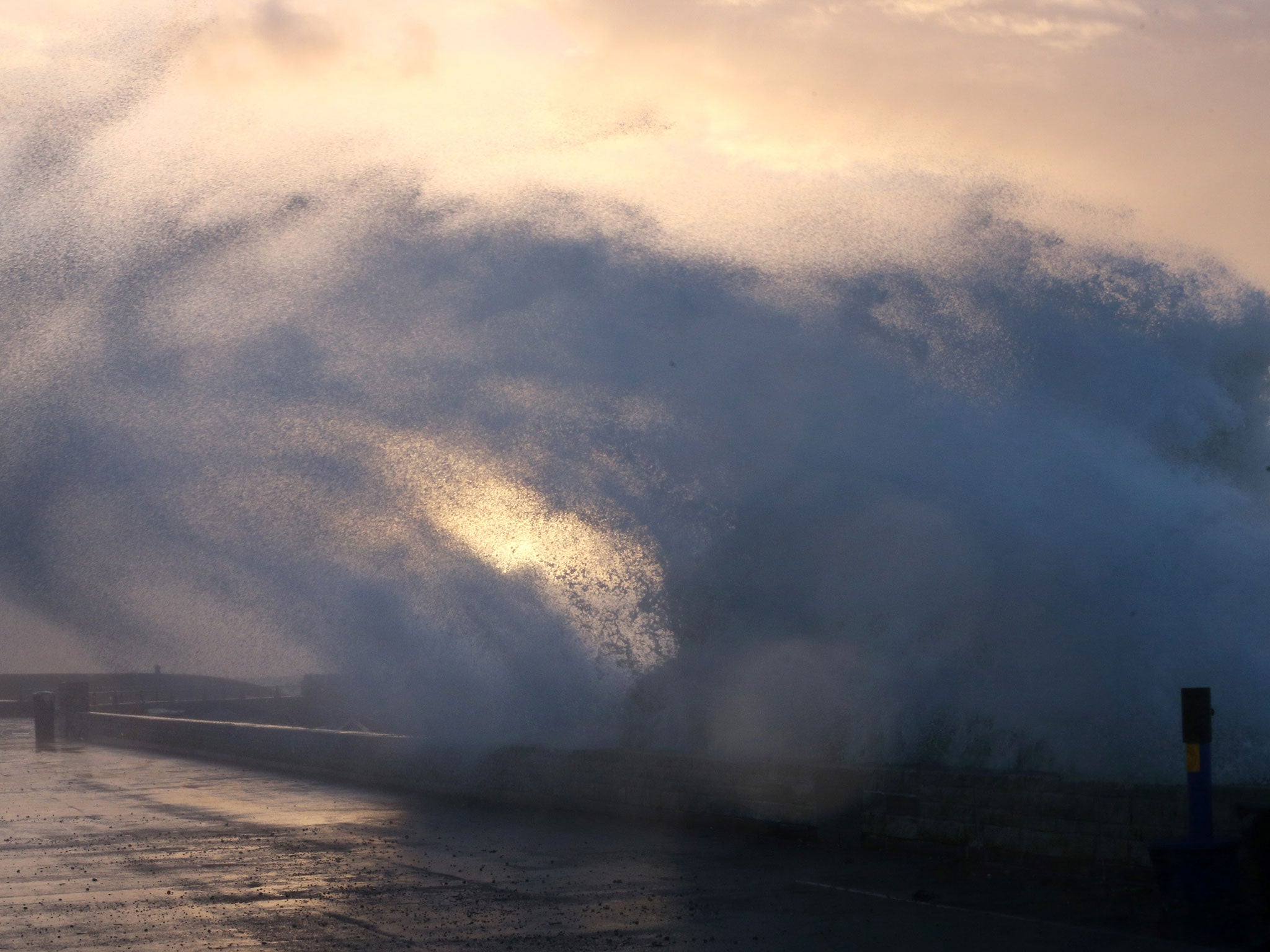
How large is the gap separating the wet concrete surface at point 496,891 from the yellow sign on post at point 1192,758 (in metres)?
0.89

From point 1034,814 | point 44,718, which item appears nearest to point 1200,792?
point 1034,814

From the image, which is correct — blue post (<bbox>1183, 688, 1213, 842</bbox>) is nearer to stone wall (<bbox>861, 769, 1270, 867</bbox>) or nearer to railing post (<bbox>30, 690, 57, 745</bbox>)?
stone wall (<bbox>861, 769, 1270, 867</bbox>)

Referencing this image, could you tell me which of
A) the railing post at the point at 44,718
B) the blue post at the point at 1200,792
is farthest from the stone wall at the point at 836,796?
the railing post at the point at 44,718

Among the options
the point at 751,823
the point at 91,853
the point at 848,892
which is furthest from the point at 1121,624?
the point at 91,853

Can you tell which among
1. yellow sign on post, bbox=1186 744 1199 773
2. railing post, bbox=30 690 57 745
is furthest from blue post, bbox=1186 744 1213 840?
railing post, bbox=30 690 57 745

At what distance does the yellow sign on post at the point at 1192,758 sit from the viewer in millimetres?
7695

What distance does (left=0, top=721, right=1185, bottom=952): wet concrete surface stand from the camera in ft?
23.6

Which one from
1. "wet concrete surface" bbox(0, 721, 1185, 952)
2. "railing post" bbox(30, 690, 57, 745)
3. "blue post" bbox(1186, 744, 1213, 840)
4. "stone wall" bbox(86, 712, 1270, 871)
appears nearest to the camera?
"wet concrete surface" bbox(0, 721, 1185, 952)

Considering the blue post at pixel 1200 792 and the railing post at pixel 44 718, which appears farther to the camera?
the railing post at pixel 44 718

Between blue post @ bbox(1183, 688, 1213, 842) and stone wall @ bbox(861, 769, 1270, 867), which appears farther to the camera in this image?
stone wall @ bbox(861, 769, 1270, 867)

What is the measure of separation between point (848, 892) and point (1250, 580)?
8161mm

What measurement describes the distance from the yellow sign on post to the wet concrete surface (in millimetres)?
887

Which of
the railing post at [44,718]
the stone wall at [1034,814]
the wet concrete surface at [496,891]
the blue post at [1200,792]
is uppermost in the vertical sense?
the blue post at [1200,792]

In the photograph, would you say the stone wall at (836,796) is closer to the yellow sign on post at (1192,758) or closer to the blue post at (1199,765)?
the blue post at (1199,765)
